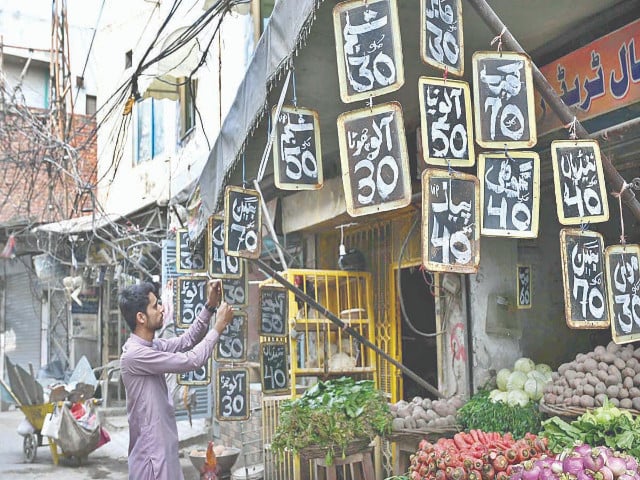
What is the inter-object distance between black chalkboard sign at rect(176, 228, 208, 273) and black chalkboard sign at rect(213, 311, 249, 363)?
863 mm

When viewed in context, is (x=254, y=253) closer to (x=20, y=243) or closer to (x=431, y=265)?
(x=431, y=265)

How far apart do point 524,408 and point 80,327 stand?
48.9ft

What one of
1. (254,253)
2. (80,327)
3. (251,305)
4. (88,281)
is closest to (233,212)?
(254,253)

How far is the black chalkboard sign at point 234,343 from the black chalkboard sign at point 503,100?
374 cm

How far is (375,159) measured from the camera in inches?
154

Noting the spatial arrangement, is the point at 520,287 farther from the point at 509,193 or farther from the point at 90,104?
the point at 90,104

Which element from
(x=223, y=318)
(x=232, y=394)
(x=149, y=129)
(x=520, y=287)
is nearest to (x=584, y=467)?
(x=223, y=318)

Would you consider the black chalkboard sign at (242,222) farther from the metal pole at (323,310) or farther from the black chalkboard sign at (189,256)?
the black chalkboard sign at (189,256)

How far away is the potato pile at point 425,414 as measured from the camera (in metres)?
5.96

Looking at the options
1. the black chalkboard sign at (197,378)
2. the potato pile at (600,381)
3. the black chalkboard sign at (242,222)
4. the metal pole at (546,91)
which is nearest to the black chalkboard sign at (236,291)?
the black chalkboard sign at (197,378)

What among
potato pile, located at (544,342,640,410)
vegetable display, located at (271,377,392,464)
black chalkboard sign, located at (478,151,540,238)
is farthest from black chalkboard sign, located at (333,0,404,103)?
vegetable display, located at (271,377,392,464)

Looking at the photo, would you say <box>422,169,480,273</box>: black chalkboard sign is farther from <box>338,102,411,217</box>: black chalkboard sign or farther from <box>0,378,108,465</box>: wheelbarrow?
Result: <box>0,378,108,465</box>: wheelbarrow

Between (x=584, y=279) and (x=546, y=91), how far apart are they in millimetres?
1138

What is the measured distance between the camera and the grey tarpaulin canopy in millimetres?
4758
